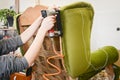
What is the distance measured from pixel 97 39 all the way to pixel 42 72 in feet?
4.45

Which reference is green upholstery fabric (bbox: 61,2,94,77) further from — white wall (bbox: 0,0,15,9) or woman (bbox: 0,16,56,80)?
white wall (bbox: 0,0,15,9)

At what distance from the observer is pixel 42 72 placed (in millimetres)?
1472

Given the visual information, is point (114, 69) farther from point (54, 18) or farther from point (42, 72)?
point (54, 18)

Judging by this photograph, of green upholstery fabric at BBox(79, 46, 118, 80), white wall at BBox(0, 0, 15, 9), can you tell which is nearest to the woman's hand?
green upholstery fabric at BBox(79, 46, 118, 80)

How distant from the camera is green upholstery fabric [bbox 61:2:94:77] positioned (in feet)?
3.74

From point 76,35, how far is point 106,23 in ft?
4.82

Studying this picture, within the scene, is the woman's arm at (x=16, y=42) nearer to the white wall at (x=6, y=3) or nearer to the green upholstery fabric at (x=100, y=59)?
the green upholstery fabric at (x=100, y=59)

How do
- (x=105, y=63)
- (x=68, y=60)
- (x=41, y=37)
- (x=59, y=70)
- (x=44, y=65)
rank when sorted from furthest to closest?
(x=105, y=63)
(x=44, y=65)
(x=59, y=70)
(x=68, y=60)
(x=41, y=37)

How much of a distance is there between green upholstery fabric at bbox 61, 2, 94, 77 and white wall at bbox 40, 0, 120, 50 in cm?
136

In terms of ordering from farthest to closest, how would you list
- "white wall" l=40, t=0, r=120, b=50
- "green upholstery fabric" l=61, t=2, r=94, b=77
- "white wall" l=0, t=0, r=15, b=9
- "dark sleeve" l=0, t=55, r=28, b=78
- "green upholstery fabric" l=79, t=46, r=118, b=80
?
"white wall" l=0, t=0, r=15, b=9 → "white wall" l=40, t=0, r=120, b=50 → "green upholstery fabric" l=79, t=46, r=118, b=80 → "green upholstery fabric" l=61, t=2, r=94, b=77 → "dark sleeve" l=0, t=55, r=28, b=78

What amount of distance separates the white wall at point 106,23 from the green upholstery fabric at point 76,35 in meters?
1.36

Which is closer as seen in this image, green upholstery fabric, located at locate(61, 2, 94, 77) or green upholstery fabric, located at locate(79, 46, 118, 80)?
green upholstery fabric, located at locate(61, 2, 94, 77)

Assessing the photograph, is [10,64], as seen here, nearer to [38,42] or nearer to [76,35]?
[38,42]

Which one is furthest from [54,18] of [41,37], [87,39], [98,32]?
[98,32]
